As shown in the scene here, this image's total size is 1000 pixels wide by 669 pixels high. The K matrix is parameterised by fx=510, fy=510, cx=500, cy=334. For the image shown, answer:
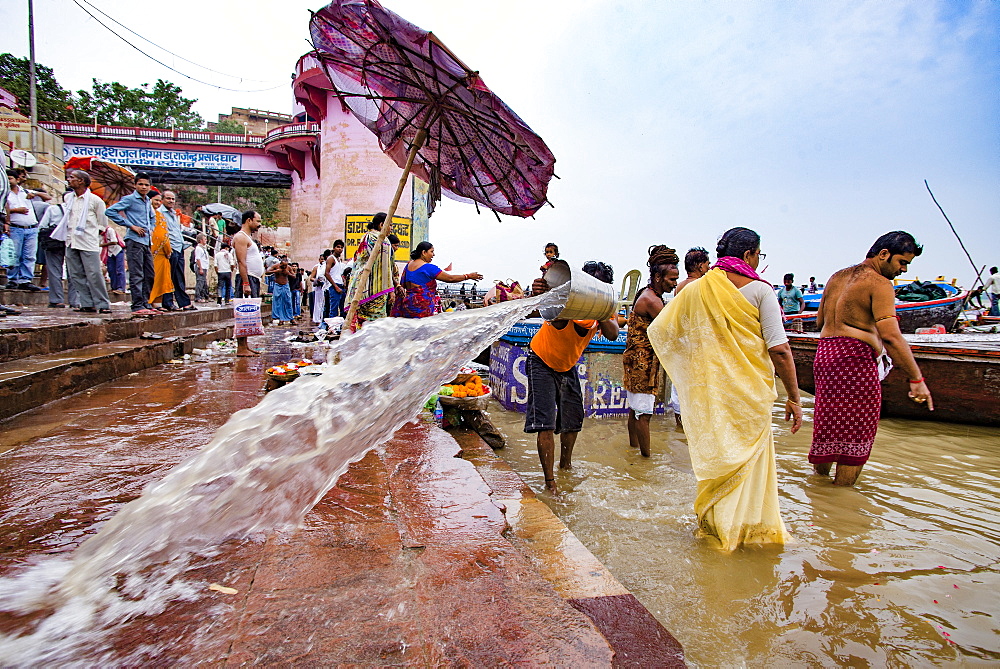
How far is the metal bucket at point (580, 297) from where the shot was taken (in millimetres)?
2621

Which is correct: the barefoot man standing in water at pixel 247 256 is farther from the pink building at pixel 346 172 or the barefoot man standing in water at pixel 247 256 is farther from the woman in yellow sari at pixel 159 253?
the pink building at pixel 346 172

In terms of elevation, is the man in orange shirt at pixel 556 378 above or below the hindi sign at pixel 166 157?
below

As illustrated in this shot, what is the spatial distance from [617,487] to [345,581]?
2696 millimetres

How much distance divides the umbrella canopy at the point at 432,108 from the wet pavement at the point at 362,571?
224 centimetres

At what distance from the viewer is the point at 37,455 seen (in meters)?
2.41

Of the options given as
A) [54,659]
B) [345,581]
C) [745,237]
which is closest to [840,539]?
[745,237]

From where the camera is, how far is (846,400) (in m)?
3.57

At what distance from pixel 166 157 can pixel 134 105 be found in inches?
433

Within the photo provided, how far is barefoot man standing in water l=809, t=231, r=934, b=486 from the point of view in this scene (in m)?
3.37

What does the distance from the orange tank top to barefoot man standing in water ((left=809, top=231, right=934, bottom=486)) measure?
1.72 metres

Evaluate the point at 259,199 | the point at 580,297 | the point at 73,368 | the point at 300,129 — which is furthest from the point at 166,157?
the point at 580,297

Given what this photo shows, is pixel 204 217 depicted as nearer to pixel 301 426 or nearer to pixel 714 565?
pixel 301 426

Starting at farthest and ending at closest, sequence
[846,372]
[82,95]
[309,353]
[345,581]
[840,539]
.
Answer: [82,95] < [309,353] < [846,372] < [840,539] < [345,581]

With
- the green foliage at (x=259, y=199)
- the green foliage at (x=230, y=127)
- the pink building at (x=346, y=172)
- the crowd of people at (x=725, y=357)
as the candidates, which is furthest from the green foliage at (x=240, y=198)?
the crowd of people at (x=725, y=357)
